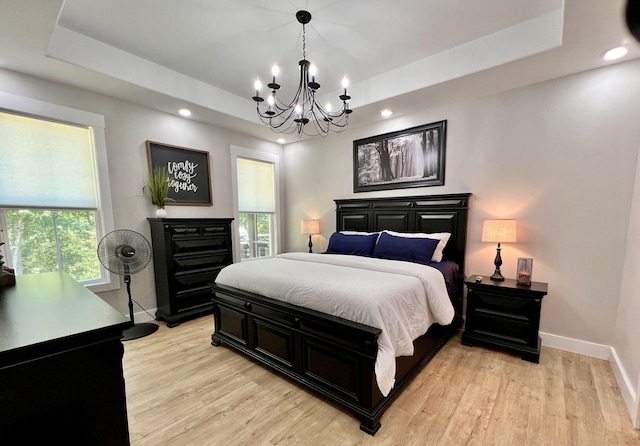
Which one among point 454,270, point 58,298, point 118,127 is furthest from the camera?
point 118,127

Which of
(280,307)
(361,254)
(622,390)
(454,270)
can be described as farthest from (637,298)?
(280,307)

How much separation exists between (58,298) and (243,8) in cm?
232

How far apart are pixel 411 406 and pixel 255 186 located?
3.82 metres

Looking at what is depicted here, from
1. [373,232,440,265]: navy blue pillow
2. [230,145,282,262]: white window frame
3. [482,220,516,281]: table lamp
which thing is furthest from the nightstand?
[230,145,282,262]: white window frame

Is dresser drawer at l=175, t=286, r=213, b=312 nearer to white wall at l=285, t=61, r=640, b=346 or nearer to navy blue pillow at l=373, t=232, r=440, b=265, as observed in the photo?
navy blue pillow at l=373, t=232, r=440, b=265

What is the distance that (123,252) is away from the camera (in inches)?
112

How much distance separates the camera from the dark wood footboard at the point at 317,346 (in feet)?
5.43

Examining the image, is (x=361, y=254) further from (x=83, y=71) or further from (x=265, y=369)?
(x=83, y=71)

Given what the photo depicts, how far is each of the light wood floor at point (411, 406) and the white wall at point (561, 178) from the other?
64 centimetres

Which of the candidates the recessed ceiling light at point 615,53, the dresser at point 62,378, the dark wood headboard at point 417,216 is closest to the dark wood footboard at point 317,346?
the dark wood headboard at point 417,216

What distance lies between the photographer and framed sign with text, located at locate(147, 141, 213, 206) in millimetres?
3412

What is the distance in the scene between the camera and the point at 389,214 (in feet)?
11.9

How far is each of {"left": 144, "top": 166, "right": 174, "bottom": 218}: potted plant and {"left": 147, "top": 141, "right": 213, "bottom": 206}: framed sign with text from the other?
12cm

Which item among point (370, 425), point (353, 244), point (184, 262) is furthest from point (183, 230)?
point (370, 425)
